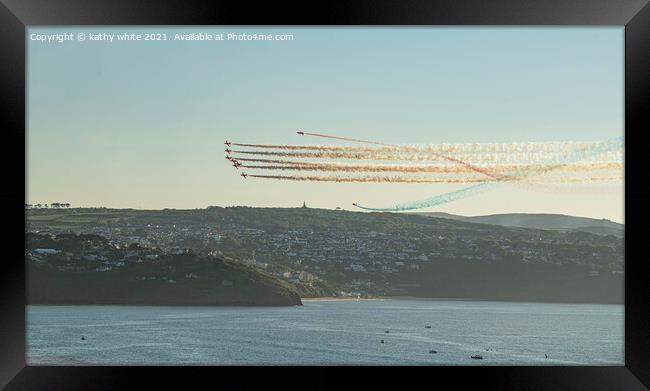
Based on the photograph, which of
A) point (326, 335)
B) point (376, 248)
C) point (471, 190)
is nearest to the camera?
point (326, 335)

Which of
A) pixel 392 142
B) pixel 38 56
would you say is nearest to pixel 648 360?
pixel 392 142

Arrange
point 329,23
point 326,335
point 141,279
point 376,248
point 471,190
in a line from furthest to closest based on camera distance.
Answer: point 376,248, point 141,279, point 471,190, point 326,335, point 329,23

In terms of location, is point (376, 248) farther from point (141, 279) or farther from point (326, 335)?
point (141, 279)

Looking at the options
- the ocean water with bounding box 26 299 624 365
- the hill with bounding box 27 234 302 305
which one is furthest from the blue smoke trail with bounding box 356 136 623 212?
the hill with bounding box 27 234 302 305

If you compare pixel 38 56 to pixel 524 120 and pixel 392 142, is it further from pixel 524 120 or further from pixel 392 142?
pixel 524 120

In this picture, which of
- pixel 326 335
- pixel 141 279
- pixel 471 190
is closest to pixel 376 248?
pixel 471 190

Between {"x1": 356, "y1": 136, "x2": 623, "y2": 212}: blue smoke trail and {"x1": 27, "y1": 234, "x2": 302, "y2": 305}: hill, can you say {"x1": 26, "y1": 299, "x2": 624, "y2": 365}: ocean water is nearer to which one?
{"x1": 27, "y1": 234, "x2": 302, "y2": 305}: hill
